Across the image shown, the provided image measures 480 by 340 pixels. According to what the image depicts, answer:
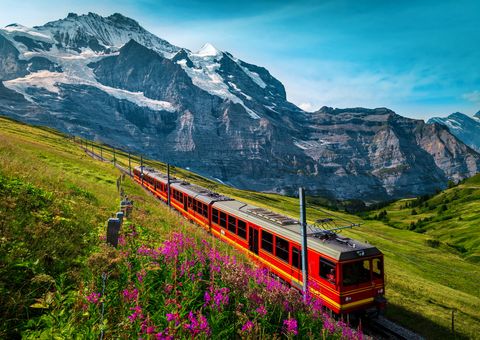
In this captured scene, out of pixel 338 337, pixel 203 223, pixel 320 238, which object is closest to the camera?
pixel 338 337

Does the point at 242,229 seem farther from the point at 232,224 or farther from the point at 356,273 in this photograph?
the point at 356,273

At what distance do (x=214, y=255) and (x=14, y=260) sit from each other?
438cm

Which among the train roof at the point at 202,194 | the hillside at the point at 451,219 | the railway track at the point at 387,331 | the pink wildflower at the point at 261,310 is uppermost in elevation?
the pink wildflower at the point at 261,310

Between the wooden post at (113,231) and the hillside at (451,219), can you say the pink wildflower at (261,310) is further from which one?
the hillside at (451,219)

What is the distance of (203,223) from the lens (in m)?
27.5

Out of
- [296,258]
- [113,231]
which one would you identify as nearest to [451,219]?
[296,258]

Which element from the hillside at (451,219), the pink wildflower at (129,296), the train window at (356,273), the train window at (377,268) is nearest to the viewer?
the pink wildflower at (129,296)

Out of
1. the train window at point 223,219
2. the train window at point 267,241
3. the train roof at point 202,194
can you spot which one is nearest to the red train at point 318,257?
the train window at point 267,241

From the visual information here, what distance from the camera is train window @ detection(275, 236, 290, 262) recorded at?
1680 centimetres

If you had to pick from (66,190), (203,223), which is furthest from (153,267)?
(203,223)

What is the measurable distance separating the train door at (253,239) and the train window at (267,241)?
816 mm

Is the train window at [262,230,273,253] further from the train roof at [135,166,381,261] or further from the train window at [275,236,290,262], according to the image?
the train window at [275,236,290,262]

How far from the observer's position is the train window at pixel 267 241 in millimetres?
18203

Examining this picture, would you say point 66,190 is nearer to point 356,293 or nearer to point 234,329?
point 234,329
